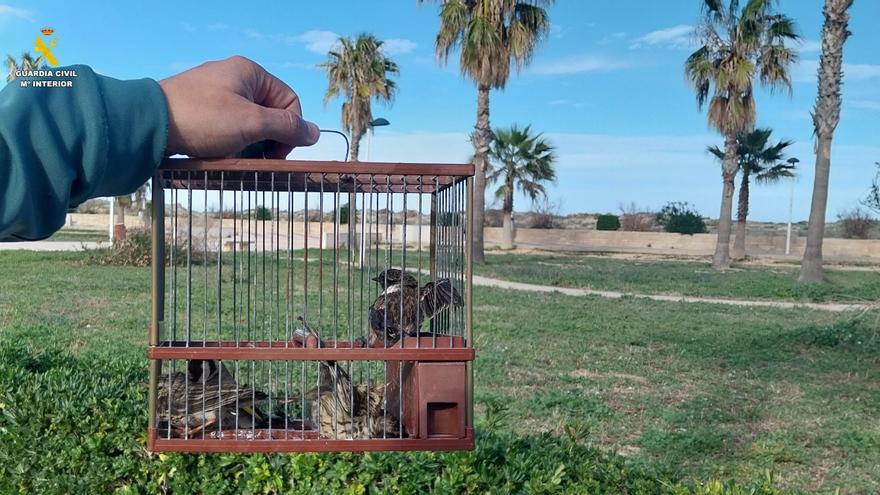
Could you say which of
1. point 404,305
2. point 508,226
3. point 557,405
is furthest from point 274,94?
point 508,226

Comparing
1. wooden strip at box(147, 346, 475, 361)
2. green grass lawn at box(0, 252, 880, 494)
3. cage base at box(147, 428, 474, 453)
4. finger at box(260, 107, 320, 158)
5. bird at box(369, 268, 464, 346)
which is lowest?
green grass lawn at box(0, 252, 880, 494)

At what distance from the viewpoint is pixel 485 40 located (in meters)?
20.3

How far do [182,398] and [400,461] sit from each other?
117 cm

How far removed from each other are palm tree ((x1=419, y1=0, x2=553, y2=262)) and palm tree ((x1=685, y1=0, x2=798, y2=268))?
520 centimetres

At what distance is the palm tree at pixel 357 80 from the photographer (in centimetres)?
2464

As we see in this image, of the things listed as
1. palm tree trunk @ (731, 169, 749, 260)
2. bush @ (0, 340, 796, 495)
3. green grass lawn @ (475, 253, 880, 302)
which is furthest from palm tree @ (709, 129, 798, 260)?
bush @ (0, 340, 796, 495)

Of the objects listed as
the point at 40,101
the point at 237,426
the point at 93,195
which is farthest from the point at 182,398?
the point at 40,101

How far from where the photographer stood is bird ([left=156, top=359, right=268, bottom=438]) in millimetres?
1713

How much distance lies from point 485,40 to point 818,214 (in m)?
8.58

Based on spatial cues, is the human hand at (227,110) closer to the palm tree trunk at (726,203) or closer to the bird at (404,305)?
the bird at (404,305)

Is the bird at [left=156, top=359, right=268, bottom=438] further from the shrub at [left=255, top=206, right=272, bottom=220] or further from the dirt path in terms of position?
the dirt path

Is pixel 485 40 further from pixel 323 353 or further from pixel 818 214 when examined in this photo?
pixel 323 353

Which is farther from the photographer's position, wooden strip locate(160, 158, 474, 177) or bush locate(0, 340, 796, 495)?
bush locate(0, 340, 796, 495)

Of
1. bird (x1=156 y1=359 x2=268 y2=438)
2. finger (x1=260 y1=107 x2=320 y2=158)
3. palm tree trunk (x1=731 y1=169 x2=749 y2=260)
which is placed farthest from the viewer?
palm tree trunk (x1=731 y1=169 x2=749 y2=260)
